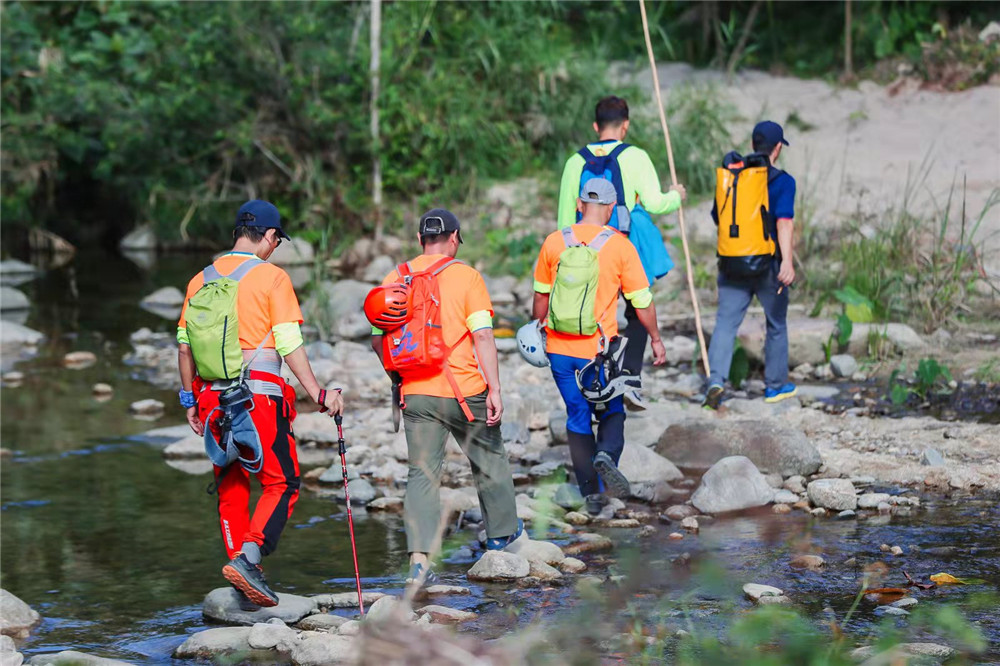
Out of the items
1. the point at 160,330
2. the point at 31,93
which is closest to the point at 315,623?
the point at 160,330

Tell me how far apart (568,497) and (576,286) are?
4.42ft

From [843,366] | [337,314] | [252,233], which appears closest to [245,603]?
[252,233]

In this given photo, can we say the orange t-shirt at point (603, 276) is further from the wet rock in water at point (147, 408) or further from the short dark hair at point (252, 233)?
the wet rock in water at point (147, 408)

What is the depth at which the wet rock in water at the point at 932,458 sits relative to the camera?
7.25m

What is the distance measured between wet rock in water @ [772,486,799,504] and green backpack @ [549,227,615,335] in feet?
4.58

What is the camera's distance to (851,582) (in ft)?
18.2

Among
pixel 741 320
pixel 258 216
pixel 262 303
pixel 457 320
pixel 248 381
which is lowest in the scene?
pixel 741 320

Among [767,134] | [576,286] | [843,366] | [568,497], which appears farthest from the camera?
[843,366]

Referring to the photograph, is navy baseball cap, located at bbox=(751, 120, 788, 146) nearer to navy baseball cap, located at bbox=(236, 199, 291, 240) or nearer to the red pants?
navy baseball cap, located at bbox=(236, 199, 291, 240)

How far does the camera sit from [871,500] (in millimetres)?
6695

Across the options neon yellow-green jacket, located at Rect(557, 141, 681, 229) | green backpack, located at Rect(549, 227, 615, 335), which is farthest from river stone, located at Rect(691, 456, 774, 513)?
neon yellow-green jacket, located at Rect(557, 141, 681, 229)

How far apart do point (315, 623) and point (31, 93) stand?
18.3m

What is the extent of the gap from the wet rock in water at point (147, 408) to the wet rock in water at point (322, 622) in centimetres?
510

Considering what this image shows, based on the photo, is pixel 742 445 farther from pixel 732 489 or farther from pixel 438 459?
pixel 438 459
